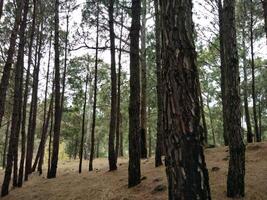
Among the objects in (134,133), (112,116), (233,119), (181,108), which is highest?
(112,116)

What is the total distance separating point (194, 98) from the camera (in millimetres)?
Result: 3703

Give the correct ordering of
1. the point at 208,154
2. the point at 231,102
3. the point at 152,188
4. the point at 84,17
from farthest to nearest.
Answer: the point at 84,17, the point at 208,154, the point at 152,188, the point at 231,102

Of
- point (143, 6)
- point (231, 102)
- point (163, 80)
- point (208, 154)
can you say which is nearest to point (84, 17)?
point (143, 6)

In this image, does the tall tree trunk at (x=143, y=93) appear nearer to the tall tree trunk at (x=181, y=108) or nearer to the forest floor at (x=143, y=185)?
the forest floor at (x=143, y=185)

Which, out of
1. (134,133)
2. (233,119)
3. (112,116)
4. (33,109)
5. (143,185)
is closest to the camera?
(233,119)

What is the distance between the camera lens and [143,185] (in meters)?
10.8

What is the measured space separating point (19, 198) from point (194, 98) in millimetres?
11123

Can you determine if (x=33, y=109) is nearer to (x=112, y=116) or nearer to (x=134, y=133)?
(x=112, y=116)

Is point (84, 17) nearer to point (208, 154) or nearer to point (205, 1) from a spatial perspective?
point (205, 1)

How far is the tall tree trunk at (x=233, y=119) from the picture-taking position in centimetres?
803

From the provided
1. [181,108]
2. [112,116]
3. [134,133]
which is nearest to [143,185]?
[134,133]

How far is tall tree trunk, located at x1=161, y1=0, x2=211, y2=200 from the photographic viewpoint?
11.6 ft

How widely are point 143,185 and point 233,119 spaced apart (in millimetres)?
3968

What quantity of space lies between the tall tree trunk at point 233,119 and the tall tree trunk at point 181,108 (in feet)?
14.8
